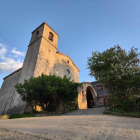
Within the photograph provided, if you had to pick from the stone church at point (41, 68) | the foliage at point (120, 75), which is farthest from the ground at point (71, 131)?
the stone church at point (41, 68)

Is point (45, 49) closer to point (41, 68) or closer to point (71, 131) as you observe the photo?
point (41, 68)

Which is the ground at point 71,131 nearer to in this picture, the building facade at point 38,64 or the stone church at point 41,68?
the stone church at point 41,68

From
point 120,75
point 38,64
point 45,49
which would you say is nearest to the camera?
point 120,75

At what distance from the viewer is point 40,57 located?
50.8ft

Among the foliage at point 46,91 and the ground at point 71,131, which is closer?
the ground at point 71,131

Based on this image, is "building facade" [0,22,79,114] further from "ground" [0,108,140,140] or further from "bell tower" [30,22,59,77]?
"ground" [0,108,140,140]

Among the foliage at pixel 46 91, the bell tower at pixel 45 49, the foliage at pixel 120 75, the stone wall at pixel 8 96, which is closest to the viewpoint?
the foliage at pixel 120 75

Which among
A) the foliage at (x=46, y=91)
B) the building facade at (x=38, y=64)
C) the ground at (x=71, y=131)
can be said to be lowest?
the ground at (x=71, y=131)

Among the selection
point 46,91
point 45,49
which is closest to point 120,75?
point 46,91

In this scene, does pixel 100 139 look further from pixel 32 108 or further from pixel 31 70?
pixel 31 70

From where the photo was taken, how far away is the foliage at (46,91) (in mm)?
9781

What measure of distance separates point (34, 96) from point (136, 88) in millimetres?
9427

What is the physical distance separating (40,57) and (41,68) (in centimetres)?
186

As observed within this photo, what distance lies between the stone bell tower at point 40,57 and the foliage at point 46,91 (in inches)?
93.7
